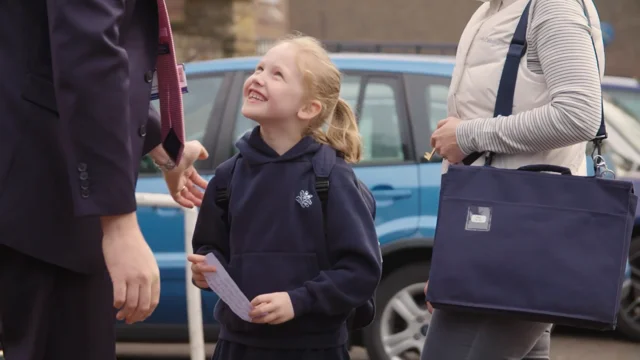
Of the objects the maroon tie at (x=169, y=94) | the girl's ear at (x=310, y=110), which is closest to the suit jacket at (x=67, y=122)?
the maroon tie at (x=169, y=94)

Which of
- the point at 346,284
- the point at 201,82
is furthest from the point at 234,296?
the point at 201,82

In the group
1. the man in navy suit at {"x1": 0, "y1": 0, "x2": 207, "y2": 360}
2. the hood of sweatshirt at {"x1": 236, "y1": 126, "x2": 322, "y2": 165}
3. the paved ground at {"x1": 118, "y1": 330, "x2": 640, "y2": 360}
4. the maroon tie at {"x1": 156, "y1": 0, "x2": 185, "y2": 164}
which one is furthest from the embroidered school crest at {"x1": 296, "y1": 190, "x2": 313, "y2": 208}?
the paved ground at {"x1": 118, "y1": 330, "x2": 640, "y2": 360}

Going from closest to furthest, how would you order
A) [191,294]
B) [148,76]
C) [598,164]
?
[148,76], [598,164], [191,294]

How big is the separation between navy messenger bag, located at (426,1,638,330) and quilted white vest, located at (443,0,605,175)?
182 millimetres

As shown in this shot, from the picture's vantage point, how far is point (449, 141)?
3.22 meters

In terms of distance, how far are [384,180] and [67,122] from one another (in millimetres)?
4135

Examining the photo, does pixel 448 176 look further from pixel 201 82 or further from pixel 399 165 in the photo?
pixel 201 82

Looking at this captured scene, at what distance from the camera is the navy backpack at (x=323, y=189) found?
3.19 metres

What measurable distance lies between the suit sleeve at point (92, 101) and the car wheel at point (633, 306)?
5.98 meters

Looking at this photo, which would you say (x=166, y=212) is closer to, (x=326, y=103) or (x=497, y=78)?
(x=326, y=103)

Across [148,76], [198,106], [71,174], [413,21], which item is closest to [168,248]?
[198,106]

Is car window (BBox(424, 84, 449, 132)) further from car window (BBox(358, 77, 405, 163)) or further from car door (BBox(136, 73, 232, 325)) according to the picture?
car door (BBox(136, 73, 232, 325))

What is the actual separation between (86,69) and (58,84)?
6 centimetres

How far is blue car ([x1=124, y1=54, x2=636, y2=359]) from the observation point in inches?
252
